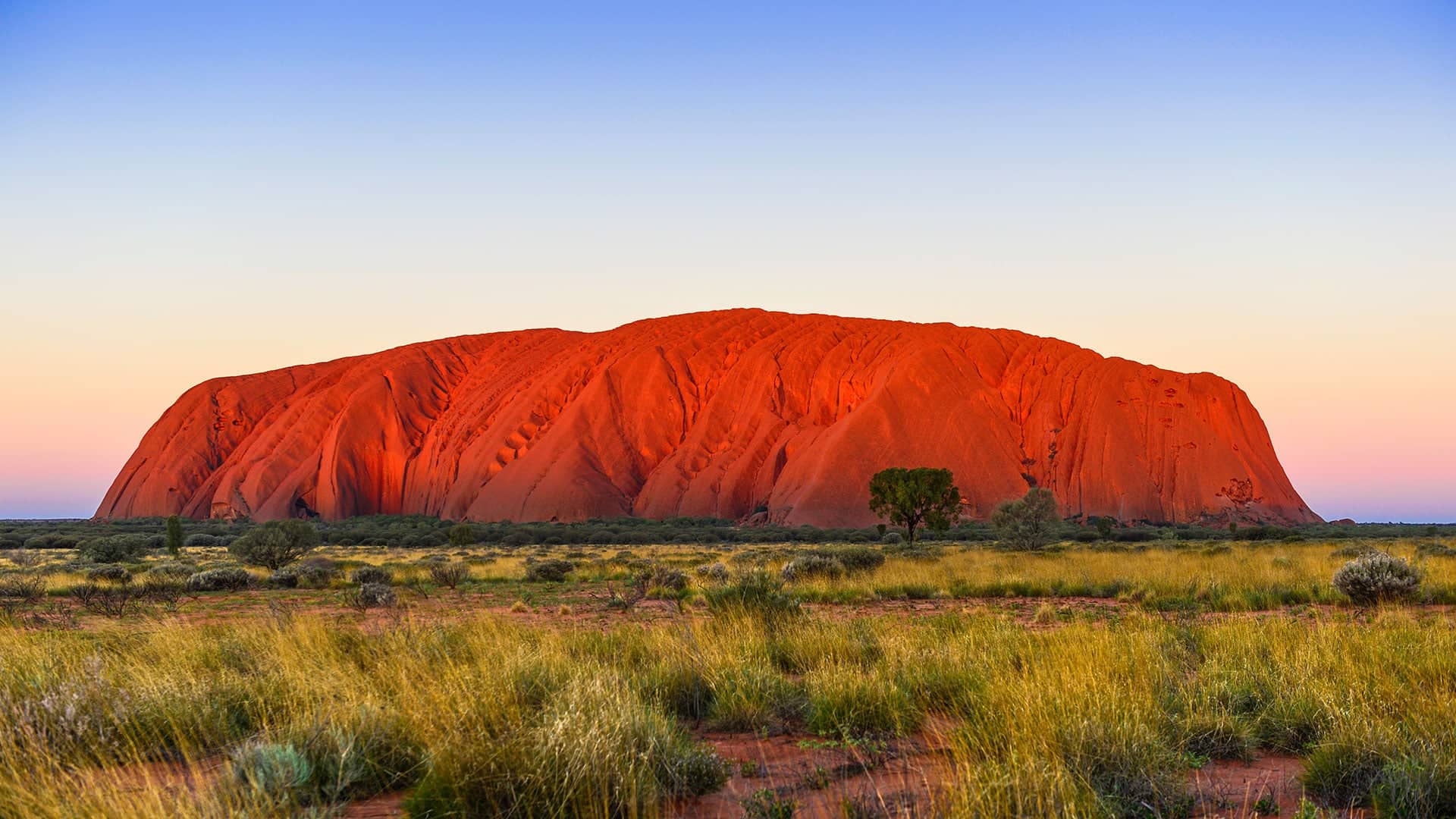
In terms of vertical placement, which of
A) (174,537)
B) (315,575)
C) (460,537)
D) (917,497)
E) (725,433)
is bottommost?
(460,537)

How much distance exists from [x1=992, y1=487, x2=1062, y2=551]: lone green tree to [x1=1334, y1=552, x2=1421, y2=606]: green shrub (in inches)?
821

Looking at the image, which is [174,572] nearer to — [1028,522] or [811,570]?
[811,570]

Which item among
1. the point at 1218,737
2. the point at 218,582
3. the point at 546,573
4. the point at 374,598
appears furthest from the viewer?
the point at 546,573

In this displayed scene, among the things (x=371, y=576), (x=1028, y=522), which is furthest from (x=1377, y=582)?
(x=1028, y=522)

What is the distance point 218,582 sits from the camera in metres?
20.9

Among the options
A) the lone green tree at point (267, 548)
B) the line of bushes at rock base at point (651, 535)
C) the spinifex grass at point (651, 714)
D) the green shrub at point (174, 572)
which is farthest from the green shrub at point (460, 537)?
the spinifex grass at point (651, 714)

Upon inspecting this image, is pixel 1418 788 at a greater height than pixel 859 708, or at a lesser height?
greater

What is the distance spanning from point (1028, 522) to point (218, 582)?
97.5ft

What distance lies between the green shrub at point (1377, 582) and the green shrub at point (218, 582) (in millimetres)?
22938

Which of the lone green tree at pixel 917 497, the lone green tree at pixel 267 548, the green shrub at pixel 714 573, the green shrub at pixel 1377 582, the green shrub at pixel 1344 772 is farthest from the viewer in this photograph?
the lone green tree at pixel 917 497

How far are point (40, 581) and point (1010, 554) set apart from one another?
27.5 metres

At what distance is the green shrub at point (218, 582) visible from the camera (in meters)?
20.5

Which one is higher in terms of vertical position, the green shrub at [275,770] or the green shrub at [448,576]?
the green shrub at [275,770]

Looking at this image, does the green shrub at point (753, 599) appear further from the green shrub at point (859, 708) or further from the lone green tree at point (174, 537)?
the lone green tree at point (174, 537)
